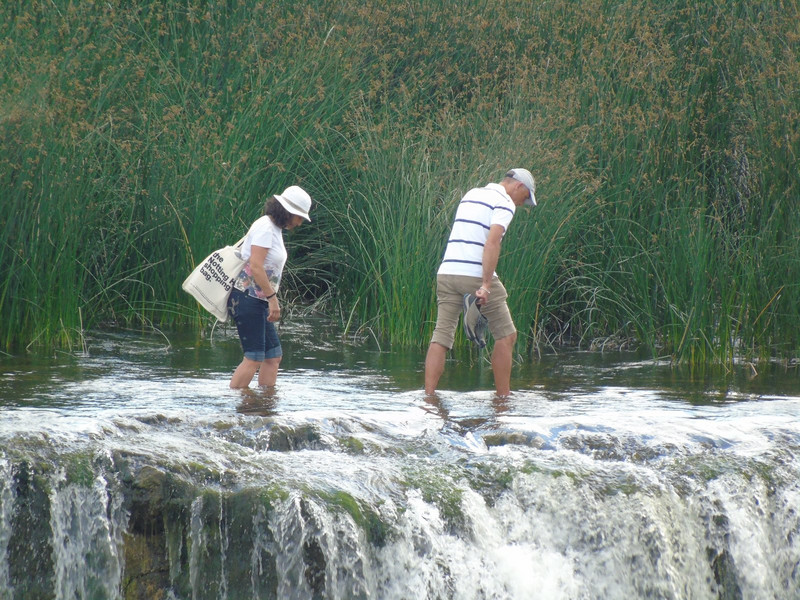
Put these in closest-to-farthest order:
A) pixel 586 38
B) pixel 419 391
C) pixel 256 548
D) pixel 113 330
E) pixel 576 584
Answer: pixel 256 548
pixel 576 584
pixel 419 391
pixel 113 330
pixel 586 38

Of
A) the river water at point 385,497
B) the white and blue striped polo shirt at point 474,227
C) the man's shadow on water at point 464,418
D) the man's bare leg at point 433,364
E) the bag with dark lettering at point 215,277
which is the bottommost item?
the river water at point 385,497

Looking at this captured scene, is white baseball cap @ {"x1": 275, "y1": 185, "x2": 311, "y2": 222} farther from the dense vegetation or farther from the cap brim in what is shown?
the dense vegetation

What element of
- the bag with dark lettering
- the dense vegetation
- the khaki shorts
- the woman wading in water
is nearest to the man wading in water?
the khaki shorts

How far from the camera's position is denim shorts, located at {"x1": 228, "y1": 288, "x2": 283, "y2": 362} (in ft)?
20.8

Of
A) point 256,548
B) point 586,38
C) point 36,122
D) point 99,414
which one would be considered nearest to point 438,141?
point 586,38

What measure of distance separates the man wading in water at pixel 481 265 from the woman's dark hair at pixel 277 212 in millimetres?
1015

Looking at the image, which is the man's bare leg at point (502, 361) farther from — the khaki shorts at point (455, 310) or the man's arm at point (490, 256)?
the man's arm at point (490, 256)

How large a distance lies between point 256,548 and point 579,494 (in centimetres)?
152

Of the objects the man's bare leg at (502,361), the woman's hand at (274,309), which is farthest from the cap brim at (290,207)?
the man's bare leg at (502,361)

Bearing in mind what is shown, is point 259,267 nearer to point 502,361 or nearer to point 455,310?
point 455,310

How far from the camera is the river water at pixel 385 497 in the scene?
471 cm

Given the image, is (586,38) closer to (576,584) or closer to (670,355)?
(670,355)

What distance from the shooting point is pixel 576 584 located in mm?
5145

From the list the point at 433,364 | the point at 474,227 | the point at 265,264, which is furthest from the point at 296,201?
the point at 433,364
